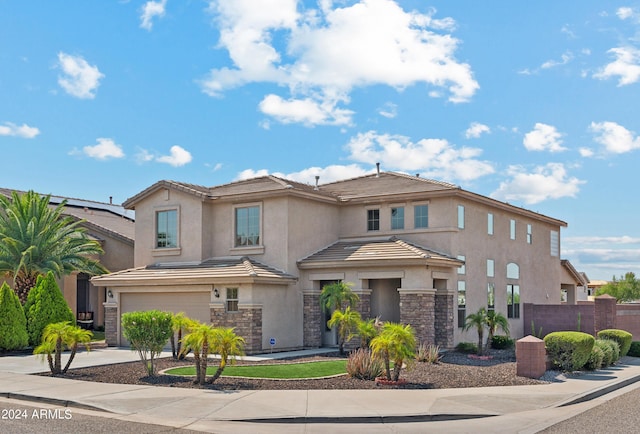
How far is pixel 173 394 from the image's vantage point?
15.5 m

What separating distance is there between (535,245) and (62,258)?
2190 centimetres

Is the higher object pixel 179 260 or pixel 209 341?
pixel 179 260

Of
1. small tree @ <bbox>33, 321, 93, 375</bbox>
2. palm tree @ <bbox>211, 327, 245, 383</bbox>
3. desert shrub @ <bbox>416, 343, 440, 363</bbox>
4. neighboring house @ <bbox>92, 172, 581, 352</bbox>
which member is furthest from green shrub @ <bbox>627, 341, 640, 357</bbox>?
small tree @ <bbox>33, 321, 93, 375</bbox>

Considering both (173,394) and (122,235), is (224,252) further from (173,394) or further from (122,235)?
(173,394)

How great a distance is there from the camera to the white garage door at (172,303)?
27484mm

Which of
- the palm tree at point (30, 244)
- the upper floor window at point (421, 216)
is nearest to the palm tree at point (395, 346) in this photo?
the upper floor window at point (421, 216)

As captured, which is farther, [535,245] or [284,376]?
[535,245]

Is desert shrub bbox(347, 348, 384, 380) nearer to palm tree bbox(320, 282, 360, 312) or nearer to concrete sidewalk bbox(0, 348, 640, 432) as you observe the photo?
concrete sidewalk bbox(0, 348, 640, 432)

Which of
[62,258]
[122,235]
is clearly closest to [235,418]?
[62,258]

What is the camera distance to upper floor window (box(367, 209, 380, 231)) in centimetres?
2959

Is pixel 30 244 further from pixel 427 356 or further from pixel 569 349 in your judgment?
pixel 569 349

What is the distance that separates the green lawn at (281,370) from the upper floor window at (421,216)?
28.5 feet

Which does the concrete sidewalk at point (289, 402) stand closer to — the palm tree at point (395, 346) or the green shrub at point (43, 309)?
the palm tree at point (395, 346)

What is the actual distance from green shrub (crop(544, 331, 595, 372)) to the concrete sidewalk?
227 centimetres
